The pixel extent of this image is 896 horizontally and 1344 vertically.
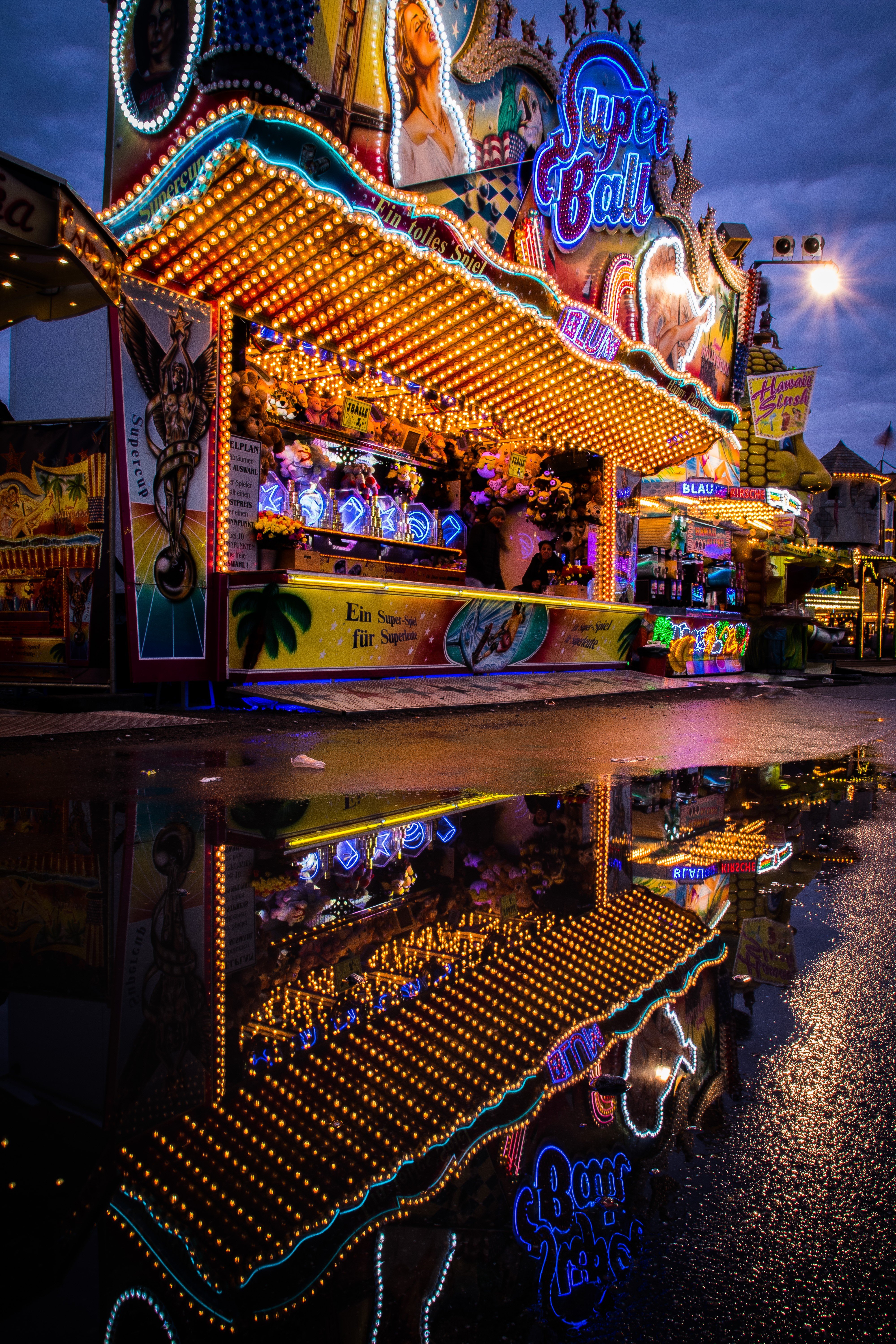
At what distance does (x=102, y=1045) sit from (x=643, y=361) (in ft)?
47.1

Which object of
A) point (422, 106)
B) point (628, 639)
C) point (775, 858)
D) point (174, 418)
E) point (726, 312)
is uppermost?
point (726, 312)

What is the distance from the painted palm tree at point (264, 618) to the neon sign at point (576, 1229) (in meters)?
8.38

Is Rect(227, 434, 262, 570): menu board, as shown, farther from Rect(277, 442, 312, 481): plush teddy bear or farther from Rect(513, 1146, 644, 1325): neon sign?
Rect(513, 1146, 644, 1325): neon sign

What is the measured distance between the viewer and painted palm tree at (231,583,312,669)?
30.8ft

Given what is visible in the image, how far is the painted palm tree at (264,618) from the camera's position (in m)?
9.38

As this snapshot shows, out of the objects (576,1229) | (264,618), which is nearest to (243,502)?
(264,618)

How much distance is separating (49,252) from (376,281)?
15.1 ft

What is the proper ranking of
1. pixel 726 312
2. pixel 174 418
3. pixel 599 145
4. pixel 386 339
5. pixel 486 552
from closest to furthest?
pixel 174 418 < pixel 386 339 < pixel 599 145 < pixel 486 552 < pixel 726 312

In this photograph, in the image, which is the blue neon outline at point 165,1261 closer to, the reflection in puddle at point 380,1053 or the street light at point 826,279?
the reflection in puddle at point 380,1053

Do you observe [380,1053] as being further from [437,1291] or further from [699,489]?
[699,489]

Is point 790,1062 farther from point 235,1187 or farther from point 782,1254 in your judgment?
point 235,1187

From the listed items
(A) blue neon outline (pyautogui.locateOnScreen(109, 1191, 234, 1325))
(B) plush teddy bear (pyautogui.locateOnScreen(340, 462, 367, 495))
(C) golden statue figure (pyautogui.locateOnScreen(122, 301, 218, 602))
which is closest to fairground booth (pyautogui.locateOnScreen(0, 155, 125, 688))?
(C) golden statue figure (pyautogui.locateOnScreen(122, 301, 218, 602))

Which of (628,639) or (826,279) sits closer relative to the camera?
(628,639)

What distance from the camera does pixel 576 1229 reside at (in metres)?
1.23
